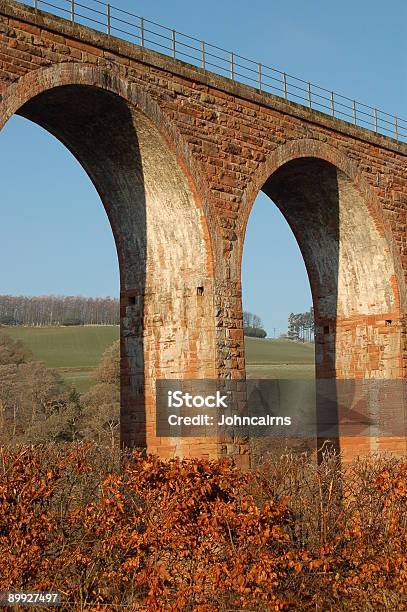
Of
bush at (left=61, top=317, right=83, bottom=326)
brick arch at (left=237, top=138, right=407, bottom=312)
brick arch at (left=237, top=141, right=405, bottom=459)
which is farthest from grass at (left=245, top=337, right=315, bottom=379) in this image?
brick arch at (left=237, top=138, right=407, bottom=312)

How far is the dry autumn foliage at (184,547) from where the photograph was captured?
802cm

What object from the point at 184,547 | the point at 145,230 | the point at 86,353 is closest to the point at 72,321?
the point at 86,353

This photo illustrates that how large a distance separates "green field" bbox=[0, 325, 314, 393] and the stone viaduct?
28.6 meters

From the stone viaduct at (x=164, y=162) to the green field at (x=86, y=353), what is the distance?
28.6m

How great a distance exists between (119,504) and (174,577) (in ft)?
2.81

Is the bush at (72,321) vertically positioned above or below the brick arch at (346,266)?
above

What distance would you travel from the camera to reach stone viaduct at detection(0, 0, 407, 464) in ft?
45.4

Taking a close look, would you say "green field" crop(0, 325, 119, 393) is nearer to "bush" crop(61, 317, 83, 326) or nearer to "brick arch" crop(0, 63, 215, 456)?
"bush" crop(61, 317, 83, 326)

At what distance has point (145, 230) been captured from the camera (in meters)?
16.4

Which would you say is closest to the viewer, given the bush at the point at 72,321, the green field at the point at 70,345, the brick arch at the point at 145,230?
the brick arch at the point at 145,230

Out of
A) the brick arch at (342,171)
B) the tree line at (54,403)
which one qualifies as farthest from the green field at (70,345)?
the brick arch at (342,171)

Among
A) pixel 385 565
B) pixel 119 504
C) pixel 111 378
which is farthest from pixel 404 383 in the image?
pixel 111 378

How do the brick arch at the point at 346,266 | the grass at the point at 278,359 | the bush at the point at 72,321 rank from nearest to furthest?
the brick arch at the point at 346,266 < the grass at the point at 278,359 < the bush at the point at 72,321

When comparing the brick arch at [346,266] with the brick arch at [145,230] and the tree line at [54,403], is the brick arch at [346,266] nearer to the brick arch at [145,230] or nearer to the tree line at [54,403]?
the brick arch at [145,230]
